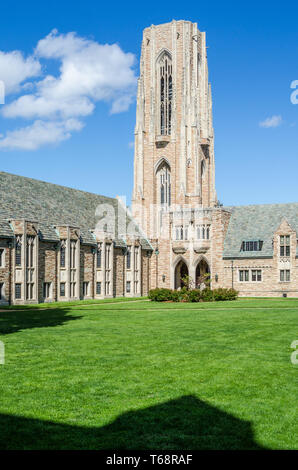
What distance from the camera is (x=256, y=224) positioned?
5759 cm

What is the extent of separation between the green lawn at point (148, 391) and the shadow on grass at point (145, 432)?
0.6 inches

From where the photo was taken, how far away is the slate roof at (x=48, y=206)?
42719 mm

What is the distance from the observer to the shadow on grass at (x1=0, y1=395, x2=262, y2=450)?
767cm

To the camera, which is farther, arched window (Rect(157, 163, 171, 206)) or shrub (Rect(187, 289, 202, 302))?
arched window (Rect(157, 163, 171, 206))

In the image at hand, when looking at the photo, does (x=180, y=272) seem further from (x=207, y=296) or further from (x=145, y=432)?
(x=145, y=432)

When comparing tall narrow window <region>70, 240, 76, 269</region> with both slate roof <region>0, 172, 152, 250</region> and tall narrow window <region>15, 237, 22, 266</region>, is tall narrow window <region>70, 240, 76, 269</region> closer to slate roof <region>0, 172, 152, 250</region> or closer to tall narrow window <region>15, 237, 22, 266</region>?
slate roof <region>0, 172, 152, 250</region>

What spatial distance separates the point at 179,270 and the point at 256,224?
10588mm

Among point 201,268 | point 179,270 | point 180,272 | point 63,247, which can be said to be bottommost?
point 180,272

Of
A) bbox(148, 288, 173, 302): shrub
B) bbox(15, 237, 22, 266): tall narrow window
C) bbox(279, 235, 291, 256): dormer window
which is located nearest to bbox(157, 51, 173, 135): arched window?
bbox(279, 235, 291, 256): dormer window

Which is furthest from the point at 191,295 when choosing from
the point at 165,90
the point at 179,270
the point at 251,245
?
the point at 165,90

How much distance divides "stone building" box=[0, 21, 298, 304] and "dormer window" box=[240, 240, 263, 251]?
11cm

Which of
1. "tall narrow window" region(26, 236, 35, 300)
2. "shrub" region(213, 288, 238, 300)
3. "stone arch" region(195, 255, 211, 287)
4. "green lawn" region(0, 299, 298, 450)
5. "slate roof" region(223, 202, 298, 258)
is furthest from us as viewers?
"stone arch" region(195, 255, 211, 287)
